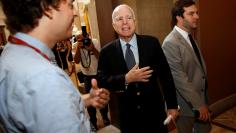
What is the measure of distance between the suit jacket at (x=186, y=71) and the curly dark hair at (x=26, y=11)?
1.41 metres

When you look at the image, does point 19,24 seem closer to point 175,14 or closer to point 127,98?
point 127,98

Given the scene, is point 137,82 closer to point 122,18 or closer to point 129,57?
point 129,57

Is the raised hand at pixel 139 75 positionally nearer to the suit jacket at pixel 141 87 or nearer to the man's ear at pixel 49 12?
the suit jacket at pixel 141 87

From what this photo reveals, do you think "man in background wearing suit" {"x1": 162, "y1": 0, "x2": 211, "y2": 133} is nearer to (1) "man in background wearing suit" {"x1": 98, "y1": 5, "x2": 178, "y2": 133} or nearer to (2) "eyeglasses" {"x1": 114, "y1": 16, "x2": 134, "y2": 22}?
(1) "man in background wearing suit" {"x1": 98, "y1": 5, "x2": 178, "y2": 133}

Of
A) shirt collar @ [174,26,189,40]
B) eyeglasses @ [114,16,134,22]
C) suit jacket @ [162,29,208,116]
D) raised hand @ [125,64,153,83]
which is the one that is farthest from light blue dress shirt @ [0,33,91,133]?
shirt collar @ [174,26,189,40]

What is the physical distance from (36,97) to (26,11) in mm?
292

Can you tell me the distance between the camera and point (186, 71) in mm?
2076

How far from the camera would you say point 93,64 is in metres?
3.04

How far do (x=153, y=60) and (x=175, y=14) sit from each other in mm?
592

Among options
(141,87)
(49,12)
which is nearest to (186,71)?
(141,87)

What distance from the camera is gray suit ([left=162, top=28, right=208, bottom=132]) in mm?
2028

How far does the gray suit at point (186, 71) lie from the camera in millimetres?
2028

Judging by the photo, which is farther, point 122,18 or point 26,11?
point 122,18

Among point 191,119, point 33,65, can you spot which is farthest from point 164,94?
point 33,65
